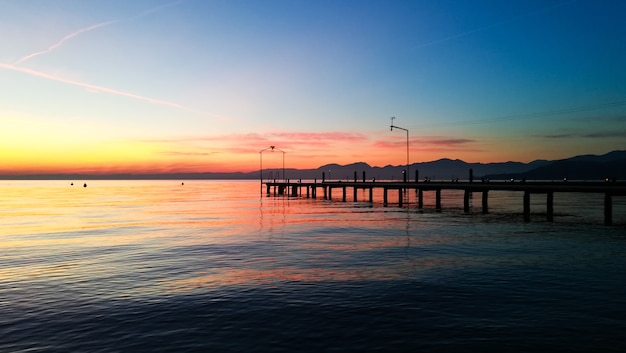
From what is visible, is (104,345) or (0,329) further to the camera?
(0,329)

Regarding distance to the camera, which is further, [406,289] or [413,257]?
[413,257]

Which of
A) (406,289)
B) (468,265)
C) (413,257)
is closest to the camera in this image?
(406,289)

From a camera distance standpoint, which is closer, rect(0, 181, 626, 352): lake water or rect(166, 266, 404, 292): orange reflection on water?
rect(0, 181, 626, 352): lake water

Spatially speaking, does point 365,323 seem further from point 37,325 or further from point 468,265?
point 468,265

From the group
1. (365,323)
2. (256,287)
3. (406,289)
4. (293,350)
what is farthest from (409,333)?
(256,287)

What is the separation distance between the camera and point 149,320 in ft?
43.2

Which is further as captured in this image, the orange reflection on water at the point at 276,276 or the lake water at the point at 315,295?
the orange reflection on water at the point at 276,276

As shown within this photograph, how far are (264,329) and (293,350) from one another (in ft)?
5.96

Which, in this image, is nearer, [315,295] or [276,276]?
[315,295]

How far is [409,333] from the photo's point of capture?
475 inches

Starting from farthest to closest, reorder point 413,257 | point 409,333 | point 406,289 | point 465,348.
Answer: point 413,257
point 406,289
point 409,333
point 465,348

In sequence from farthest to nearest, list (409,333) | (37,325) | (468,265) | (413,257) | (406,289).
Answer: (413,257) < (468,265) < (406,289) < (37,325) < (409,333)

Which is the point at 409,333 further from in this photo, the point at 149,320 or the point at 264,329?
the point at 149,320

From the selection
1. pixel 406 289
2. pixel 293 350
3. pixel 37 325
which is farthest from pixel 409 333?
pixel 37 325
